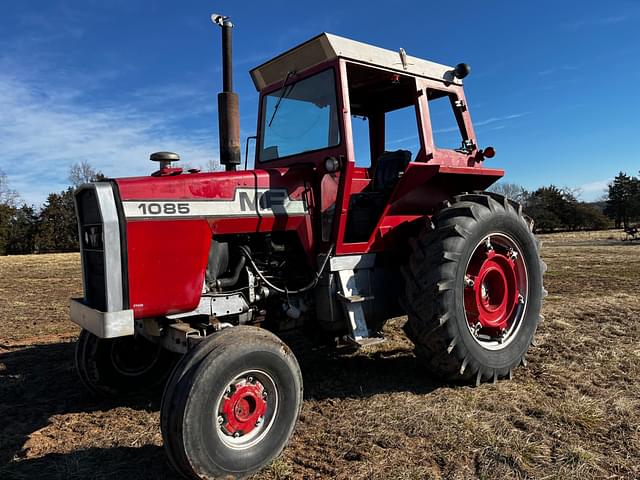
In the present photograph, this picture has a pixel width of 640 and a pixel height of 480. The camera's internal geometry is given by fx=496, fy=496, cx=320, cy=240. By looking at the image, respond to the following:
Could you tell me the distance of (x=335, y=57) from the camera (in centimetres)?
382

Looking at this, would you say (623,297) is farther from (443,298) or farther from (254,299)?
(254,299)

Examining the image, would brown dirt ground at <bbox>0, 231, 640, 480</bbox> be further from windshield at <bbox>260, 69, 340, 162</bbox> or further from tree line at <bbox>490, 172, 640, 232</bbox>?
tree line at <bbox>490, 172, 640, 232</bbox>

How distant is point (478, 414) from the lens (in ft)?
11.3

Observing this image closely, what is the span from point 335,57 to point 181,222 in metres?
1.76

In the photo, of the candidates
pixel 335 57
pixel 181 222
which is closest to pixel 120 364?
pixel 181 222

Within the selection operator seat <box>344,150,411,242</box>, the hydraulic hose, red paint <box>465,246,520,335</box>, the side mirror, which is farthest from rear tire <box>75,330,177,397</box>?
red paint <box>465,246,520,335</box>

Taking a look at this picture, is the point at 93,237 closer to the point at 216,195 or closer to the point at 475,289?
the point at 216,195

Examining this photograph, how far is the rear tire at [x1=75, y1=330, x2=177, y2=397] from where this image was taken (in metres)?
4.00

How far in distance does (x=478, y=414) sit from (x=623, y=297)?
17.4 ft

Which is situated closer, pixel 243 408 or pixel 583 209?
pixel 243 408

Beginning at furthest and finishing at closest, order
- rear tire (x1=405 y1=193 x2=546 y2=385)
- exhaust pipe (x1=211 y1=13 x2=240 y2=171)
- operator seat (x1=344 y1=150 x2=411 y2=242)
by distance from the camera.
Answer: exhaust pipe (x1=211 y1=13 x2=240 y2=171) < operator seat (x1=344 y1=150 x2=411 y2=242) < rear tire (x1=405 y1=193 x2=546 y2=385)

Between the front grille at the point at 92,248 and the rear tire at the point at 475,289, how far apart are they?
2.22 metres

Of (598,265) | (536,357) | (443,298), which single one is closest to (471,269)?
(443,298)

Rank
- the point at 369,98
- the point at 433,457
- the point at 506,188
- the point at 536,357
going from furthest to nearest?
the point at 506,188 → the point at 369,98 → the point at 536,357 → the point at 433,457
